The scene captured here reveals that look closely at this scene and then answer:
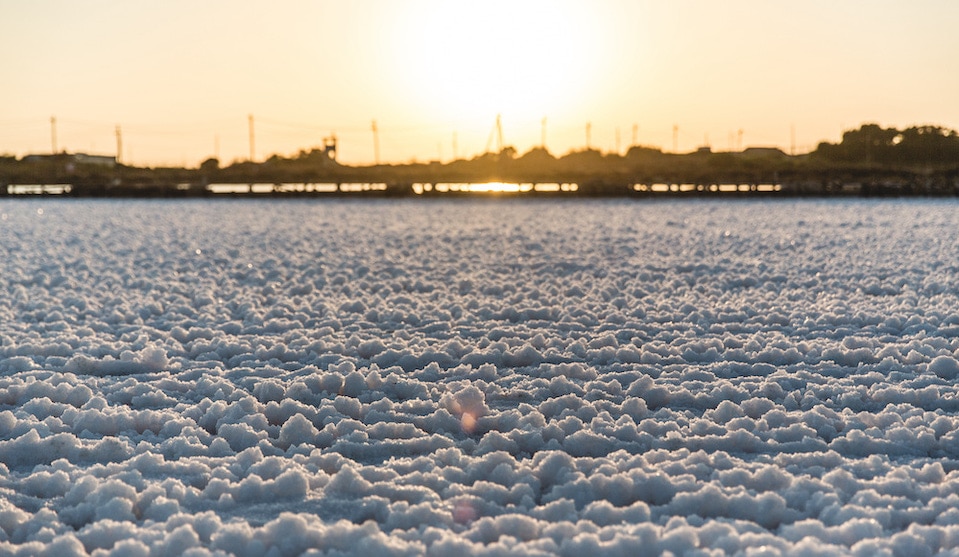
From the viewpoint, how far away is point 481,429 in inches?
A: 183

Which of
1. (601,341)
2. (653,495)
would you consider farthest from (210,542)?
(601,341)

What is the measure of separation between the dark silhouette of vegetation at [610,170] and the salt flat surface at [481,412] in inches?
1110

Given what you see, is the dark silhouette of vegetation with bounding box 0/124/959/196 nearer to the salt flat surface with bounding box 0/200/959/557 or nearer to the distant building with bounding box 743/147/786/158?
the distant building with bounding box 743/147/786/158

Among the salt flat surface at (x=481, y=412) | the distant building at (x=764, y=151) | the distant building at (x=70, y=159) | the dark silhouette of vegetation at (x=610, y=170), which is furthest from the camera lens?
the distant building at (x=764, y=151)

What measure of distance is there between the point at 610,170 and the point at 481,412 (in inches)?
2080

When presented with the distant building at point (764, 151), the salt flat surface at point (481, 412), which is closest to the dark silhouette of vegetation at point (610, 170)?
the distant building at point (764, 151)

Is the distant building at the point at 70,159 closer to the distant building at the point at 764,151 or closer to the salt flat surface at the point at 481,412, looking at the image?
the distant building at the point at 764,151

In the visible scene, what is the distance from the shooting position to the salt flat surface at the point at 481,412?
3334mm

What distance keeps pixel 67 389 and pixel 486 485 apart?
2.98 metres

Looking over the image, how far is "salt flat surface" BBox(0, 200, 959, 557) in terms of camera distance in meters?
3.33

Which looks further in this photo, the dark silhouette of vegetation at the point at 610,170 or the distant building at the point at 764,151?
the distant building at the point at 764,151

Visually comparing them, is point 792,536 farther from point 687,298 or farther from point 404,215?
point 404,215

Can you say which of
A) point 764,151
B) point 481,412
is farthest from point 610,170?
point 764,151

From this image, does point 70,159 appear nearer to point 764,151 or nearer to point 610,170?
point 610,170
